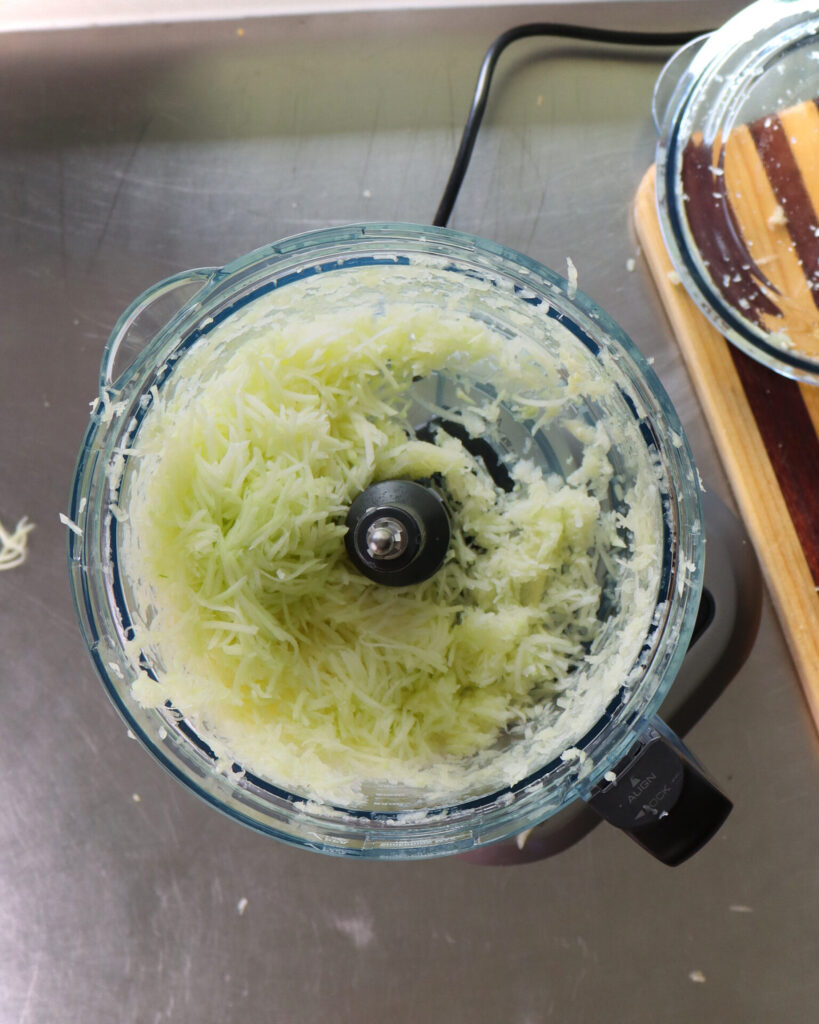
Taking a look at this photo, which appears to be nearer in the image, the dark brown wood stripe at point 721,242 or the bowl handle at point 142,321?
the bowl handle at point 142,321

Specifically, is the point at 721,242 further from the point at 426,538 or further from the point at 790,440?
the point at 426,538

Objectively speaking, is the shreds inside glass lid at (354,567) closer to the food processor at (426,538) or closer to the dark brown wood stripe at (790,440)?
the food processor at (426,538)

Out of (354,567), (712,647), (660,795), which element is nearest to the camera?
(660,795)

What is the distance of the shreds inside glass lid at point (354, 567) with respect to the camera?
765 mm

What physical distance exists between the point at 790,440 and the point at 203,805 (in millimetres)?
850

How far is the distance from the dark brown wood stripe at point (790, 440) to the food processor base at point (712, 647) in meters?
0.07

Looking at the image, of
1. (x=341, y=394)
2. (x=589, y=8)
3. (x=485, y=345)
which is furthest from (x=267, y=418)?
(x=589, y=8)

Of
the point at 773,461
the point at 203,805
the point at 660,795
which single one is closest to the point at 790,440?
the point at 773,461

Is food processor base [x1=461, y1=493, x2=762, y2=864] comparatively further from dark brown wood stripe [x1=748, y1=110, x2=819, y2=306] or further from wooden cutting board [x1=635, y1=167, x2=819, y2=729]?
dark brown wood stripe [x1=748, y1=110, x2=819, y2=306]

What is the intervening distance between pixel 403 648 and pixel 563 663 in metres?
0.17

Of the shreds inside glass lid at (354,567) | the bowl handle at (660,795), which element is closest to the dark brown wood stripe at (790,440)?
the shreds inside glass lid at (354,567)

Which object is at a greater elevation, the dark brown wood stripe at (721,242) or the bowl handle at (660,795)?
the dark brown wood stripe at (721,242)

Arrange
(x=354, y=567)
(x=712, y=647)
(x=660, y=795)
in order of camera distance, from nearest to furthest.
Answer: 1. (x=660, y=795)
2. (x=354, y=567)
3. (x=712, y=647)

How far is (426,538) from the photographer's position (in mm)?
763
